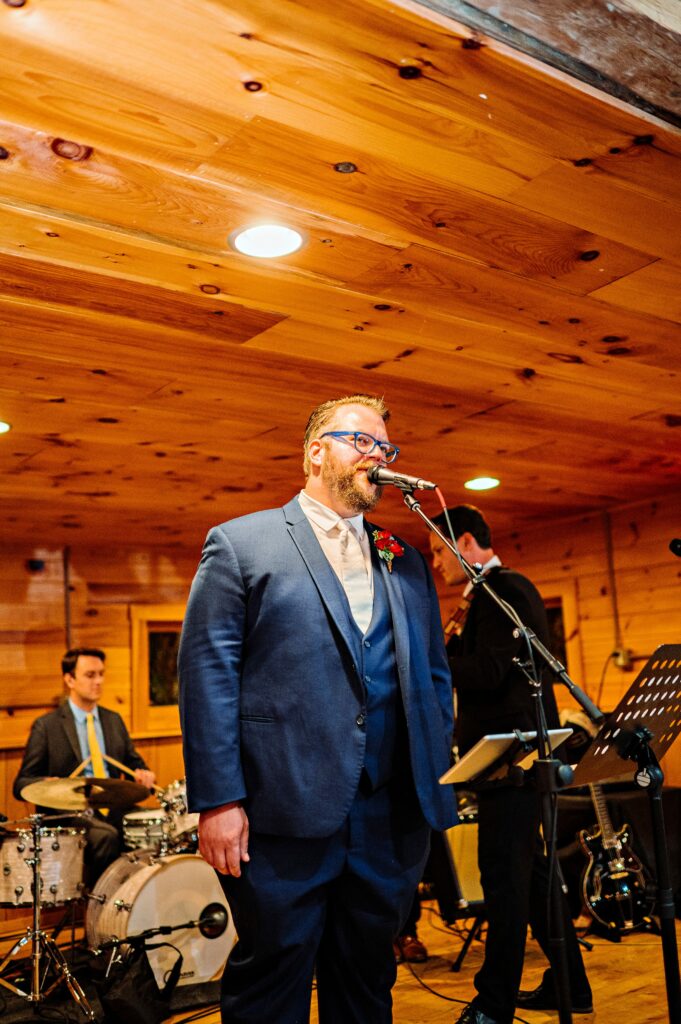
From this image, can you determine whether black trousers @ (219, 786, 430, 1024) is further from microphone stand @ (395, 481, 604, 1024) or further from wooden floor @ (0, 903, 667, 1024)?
wooden floor @ (0, 903, 667, 1024)

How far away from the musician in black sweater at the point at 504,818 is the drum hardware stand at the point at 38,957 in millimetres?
1519

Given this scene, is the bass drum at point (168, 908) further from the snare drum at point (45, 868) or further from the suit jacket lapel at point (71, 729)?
the suit jacket lapel at point (71, 729)

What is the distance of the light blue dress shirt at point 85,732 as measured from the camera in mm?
5293

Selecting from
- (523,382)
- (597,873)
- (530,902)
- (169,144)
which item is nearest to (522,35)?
(169,144)

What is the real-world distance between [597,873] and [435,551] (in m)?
2.05

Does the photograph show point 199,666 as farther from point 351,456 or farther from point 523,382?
point 523,382

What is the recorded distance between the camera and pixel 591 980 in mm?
3775

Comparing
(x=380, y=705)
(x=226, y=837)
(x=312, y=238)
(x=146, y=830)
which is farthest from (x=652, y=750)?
(x=146, y=830)

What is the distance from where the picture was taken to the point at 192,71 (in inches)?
63.7

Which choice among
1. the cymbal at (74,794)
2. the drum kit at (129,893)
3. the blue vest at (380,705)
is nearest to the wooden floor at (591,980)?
the drum kit at (129,893)

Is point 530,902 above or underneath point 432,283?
underneath

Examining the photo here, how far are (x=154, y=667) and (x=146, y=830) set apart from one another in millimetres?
2424

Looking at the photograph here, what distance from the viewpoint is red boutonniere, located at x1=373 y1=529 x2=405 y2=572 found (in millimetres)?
2256

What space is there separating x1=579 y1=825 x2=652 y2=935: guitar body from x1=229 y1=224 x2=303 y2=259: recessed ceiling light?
3582 millimetres
